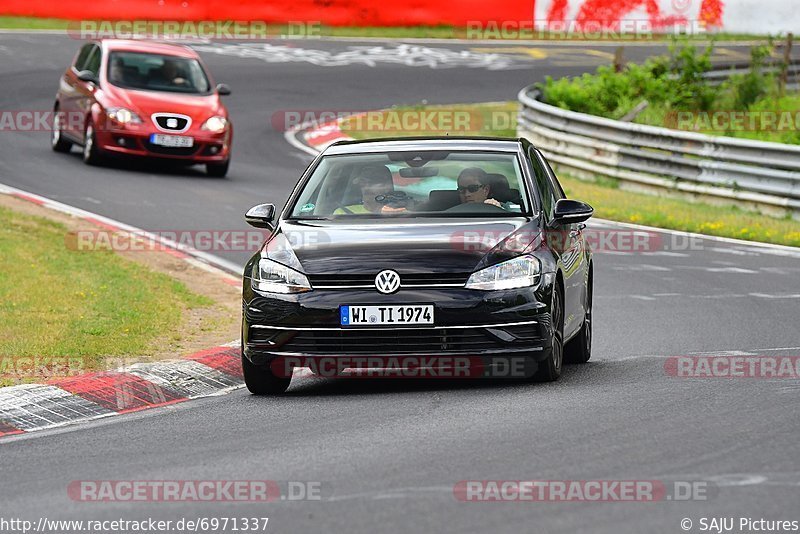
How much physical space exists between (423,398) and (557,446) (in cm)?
173

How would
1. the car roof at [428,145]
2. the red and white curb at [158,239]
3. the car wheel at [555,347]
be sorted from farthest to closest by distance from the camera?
1. the red and white curb at [158,239]
2. the car roof at [428,145]
3. the car wheel at [555,347]

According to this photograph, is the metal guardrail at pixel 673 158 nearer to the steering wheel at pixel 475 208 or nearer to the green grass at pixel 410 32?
the steering wheel at pixel 475 208

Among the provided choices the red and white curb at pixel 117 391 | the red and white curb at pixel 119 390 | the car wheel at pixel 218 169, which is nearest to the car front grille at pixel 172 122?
the car wheel at pixel 218 169

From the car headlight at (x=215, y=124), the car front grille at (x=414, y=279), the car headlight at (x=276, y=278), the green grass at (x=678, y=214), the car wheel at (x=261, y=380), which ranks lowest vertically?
the green grass at (x=678, y=214)

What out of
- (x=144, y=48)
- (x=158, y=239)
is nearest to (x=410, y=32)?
(x=144, y=48)

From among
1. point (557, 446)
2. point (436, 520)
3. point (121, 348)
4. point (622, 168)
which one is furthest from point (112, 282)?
point (622, 168)

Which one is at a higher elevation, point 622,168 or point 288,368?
point 288,368

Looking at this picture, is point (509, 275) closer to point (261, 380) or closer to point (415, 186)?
point (415, 186)

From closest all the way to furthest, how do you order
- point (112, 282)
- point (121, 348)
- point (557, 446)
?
1. point (557, 446)
2. point (121, 348)
3. point (112, 282)

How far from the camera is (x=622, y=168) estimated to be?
23.5 meters

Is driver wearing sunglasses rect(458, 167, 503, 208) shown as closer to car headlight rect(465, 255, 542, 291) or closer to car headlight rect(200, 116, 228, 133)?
car headlight rect(465, 255, 542, 291)

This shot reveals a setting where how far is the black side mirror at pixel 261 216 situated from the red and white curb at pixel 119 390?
3.17 ft

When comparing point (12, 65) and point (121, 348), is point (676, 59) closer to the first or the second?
point (12, 65)

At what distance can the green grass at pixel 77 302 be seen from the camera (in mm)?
10750
